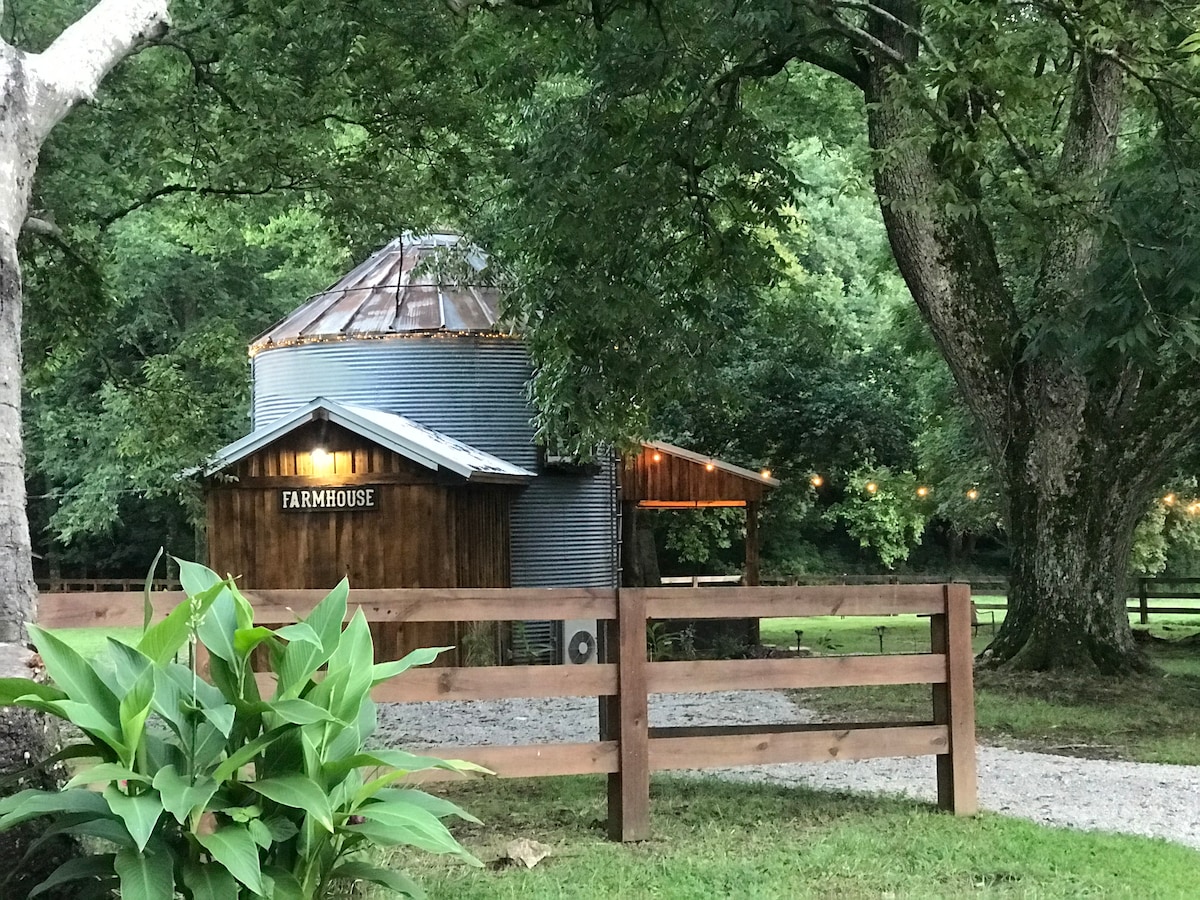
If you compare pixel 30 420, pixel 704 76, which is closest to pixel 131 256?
pixel 30 420

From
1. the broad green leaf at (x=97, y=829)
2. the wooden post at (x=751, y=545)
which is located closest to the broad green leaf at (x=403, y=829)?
the broad green leaf at (x=97, y=829)

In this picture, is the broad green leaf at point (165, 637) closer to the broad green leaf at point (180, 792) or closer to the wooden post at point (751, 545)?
the broad green leaf at point (180, 792)

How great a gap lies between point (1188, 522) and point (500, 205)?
2831cm

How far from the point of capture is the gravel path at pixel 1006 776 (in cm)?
644

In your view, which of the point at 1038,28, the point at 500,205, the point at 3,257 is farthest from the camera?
the point at 500,205

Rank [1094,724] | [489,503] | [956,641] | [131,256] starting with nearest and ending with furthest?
[956,641] → [1094,724] → [489,503] → [131,256]

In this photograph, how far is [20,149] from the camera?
459cm

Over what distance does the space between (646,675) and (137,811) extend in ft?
9.30

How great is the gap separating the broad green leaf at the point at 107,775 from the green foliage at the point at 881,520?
30.5 metres

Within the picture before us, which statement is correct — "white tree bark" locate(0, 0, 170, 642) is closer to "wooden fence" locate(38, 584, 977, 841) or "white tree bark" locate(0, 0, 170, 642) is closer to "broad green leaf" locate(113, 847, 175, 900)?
"wooden fence" locate(38, 584, 977, 841)

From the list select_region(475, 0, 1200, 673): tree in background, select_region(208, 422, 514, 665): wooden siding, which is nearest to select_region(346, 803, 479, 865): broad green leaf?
select_region(475, 0, 1200, 673): tree in background

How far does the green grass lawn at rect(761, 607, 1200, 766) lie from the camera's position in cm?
910

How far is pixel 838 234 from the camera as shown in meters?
35.3

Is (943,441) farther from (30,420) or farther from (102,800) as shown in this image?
(30,420)
